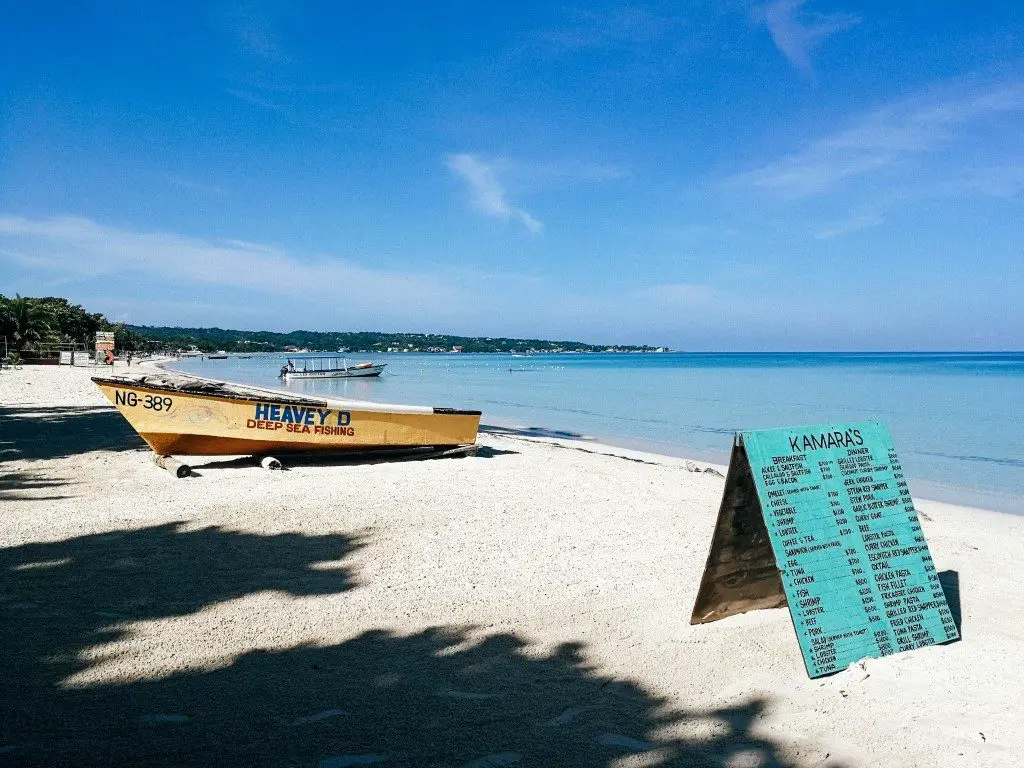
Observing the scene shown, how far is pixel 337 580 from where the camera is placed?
550cm

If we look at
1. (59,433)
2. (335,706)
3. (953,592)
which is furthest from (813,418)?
(335,706)

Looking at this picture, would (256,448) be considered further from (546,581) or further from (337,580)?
(546,581)

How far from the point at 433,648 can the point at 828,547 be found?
2483mm

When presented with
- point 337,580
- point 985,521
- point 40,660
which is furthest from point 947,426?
point 40,660

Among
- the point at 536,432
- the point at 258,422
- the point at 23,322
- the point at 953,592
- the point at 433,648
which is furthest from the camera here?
the point at 23,322

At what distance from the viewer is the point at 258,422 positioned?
34.2 ft

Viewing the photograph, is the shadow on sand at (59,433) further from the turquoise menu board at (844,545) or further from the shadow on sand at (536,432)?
the turquoise menu board at (844,545)

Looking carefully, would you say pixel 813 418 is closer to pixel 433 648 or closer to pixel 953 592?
pixel 953 592

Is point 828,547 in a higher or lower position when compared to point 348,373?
higher

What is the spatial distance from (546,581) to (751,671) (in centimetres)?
193

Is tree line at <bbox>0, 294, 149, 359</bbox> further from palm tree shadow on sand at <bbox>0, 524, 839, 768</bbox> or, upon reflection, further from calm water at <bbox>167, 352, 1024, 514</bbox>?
palm tree shadow on sand at <bbox>0, 524, 839, 768</bbox>

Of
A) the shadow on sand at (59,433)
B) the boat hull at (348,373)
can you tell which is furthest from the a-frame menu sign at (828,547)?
the boat hull at (348,373)

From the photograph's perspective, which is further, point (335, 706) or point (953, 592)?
point (953, 592)

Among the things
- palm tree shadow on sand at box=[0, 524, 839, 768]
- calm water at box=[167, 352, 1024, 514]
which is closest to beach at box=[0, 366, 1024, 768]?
palm tree shadow on sand at box=[0, 524, 839, 768]
